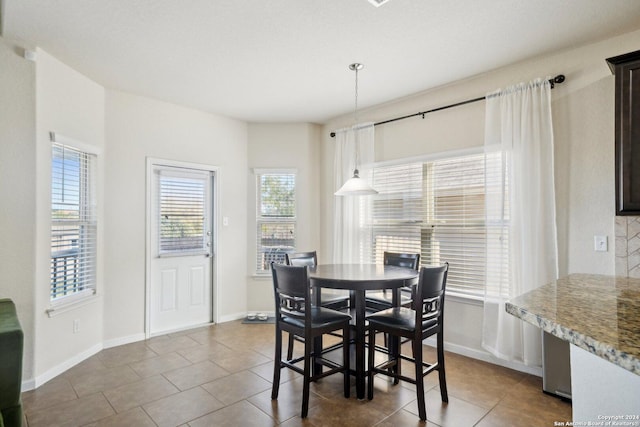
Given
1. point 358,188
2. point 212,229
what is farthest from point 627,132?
point 212,229

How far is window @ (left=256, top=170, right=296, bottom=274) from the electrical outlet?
336 centimetres

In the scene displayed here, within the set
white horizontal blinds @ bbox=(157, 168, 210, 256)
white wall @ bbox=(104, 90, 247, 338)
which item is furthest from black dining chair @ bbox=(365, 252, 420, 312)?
white horizontal blinds @ bbox=(157, 168, 210, 256)

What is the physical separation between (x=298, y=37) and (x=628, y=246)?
287 cm

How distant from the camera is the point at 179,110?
4355 mm

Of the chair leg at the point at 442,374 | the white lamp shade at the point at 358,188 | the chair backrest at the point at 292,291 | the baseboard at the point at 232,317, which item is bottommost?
the baseboard at the point at 232,317

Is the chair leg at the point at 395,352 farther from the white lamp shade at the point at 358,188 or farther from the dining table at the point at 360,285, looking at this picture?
the white lamp shade at the point at 358,188

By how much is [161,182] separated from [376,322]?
10.2 feet

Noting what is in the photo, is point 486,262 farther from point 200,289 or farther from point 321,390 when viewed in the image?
point 200,289

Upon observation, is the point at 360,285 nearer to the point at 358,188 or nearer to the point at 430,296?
the point at 430,296

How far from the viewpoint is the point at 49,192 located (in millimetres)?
3066

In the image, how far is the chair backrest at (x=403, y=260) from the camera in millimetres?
3421

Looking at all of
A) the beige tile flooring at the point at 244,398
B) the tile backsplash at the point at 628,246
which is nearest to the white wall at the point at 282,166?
the beige tile flooring at the point at 244,398

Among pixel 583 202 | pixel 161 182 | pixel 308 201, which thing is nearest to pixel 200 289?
pixel 161 182

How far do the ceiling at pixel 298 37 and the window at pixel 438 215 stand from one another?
0.93 meters
